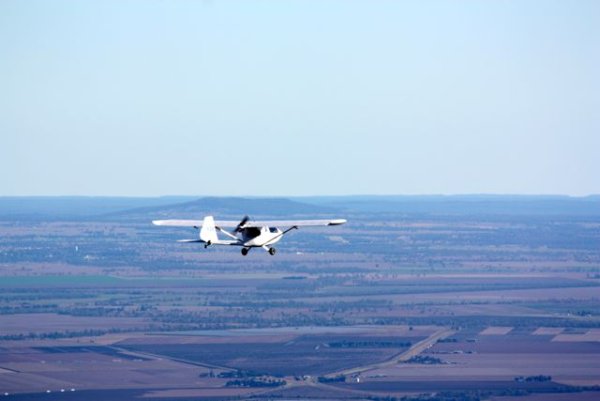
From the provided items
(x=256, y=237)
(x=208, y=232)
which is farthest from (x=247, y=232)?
(x=208, y=232)

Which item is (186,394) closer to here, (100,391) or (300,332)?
(100,391)

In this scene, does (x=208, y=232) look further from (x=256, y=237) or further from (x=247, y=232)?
(x=256, y=237)

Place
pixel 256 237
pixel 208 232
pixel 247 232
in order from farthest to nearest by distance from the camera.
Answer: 1. pixel 256 237
2. pixel 247 232
3. pixel 208 232

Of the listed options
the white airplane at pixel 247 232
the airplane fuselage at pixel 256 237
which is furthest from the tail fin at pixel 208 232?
the airplane fuselage at pixel 256 237

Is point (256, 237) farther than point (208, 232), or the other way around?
point (256, 237)

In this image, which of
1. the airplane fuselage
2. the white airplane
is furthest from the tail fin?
the airplane fuselage

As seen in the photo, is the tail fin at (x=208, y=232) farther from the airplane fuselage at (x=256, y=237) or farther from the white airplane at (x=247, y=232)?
the airplane fuselage at (x=256, y=237)

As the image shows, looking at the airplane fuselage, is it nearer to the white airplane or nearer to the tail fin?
the white airplane

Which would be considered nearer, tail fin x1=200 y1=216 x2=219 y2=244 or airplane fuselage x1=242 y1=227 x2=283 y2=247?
tail fin x1=200 y1=216 x2=219 y2=244

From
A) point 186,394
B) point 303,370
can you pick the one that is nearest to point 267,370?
point 303,370

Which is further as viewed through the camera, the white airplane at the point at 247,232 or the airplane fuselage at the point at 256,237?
the airplane fuselage at the point at 256,237

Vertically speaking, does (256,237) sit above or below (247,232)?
below

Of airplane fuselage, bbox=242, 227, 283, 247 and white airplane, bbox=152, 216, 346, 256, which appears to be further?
airplane fuselage, bbox=242, 227, 283, 247
